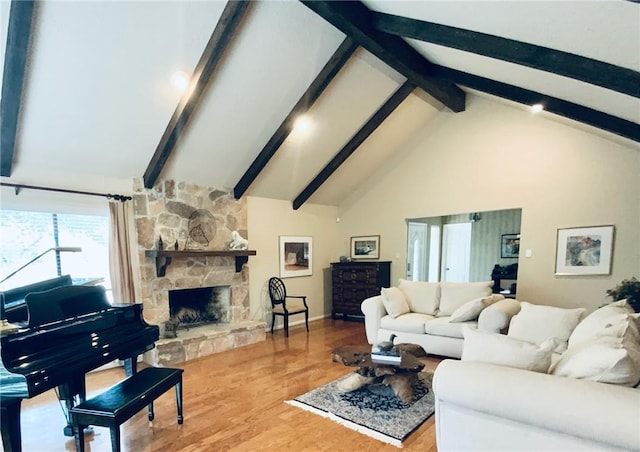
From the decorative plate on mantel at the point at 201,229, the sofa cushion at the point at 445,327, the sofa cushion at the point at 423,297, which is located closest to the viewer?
the sofa cushion at the point at 445,327

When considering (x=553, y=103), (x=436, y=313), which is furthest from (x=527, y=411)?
(x=553, y=103)

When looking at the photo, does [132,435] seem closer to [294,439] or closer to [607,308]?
[294,439]

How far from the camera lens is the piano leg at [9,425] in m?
1.74

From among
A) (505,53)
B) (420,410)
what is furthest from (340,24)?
(420,410)

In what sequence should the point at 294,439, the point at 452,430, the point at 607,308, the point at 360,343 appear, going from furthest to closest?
1. the point at 360,343
2. the point at 607,308
3. the point at 294,439
4. the point at 452,430

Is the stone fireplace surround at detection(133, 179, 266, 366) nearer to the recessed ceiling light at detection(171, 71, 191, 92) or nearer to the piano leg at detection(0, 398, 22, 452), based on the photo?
the recessed ceiling light at detection(171, 71, 191, 92)

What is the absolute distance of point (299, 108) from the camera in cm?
417

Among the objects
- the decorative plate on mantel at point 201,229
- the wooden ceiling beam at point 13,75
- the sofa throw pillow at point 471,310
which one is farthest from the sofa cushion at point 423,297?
the wooden ceiling beam at point 13,75

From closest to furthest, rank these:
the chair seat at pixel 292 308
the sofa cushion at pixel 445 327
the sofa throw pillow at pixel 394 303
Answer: the sofa cushion at pixel 445 327, the sofa throw pillow at pixel 394 303, the chair seat at pixel 292 308

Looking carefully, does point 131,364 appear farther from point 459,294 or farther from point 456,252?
point 456,252

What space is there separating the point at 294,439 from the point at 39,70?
12.2 feet

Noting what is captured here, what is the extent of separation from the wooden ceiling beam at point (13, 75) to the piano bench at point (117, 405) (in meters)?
2.63

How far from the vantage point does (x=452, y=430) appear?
5.98 ft

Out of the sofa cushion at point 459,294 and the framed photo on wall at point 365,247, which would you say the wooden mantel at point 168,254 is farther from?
the sofa cushion at point 459,294
